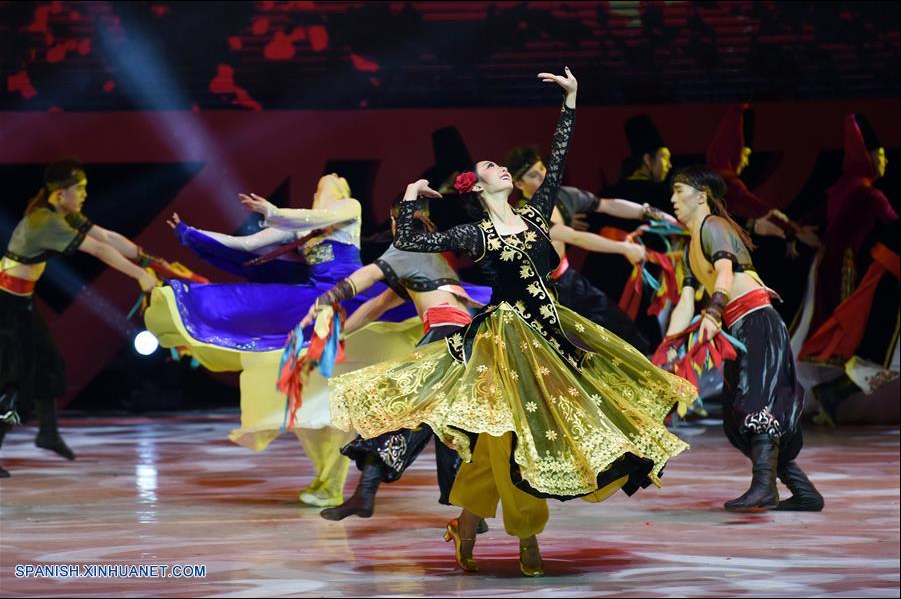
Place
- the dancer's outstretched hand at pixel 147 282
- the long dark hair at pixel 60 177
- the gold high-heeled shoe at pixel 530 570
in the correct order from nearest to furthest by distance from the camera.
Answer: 1. the gold high-heeled shoe at pixel 530 570
2. the dancer's outstretched hand at pixel 147 282
3. the long dark hair at pixel 60 177

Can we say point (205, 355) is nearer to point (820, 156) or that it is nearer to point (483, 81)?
point (483, 81)

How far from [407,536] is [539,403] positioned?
1.11m

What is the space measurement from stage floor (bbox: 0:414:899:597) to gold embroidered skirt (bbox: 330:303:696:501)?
34 centimetres

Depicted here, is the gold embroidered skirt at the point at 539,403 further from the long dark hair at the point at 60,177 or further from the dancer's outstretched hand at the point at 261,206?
the long dark hair at the point at 60,177

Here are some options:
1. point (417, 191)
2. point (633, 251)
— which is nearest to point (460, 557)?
point (417, 191)

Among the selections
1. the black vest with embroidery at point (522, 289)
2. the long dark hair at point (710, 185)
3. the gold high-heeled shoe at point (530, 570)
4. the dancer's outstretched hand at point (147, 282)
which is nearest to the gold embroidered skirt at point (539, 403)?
the black vest with embroidery at point (522, 289)

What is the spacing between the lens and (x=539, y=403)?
4180 mm

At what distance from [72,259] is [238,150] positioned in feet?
4.38

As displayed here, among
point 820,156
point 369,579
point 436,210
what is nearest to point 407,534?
point 369,579

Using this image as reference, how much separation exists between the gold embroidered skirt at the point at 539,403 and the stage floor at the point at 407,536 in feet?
1.13

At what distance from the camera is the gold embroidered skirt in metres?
4.09

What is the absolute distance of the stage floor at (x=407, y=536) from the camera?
13.7 feet

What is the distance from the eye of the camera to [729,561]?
457 cm

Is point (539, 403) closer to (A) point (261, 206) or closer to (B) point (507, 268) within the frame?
(B) point (507, 268)
